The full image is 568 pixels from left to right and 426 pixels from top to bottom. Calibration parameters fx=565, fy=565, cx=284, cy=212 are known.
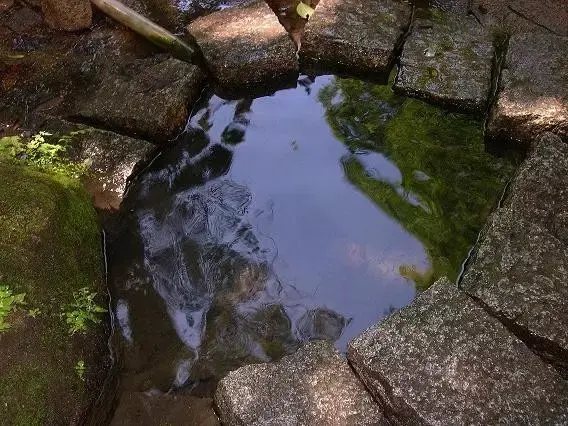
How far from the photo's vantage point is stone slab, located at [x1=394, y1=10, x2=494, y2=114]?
171 inches

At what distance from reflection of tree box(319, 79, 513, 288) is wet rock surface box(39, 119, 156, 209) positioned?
1.52 metres

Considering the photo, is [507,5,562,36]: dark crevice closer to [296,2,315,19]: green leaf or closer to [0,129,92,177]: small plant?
[296,2,315,19]: green leaf

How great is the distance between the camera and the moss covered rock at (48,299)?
2748 mm

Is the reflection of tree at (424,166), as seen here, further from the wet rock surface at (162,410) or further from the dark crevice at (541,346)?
the wet rock surface at (162,410)

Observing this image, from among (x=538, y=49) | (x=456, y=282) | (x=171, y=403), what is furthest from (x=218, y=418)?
(x=538, y=49)

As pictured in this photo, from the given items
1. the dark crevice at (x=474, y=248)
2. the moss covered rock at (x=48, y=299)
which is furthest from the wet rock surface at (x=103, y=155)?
the dark crevice at (x=474, y=248)

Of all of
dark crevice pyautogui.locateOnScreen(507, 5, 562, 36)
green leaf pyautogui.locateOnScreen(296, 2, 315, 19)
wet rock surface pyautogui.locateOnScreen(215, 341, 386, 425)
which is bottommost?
wet rock surface pyautogui.locateOnScreen(215, 341, 386, 425)

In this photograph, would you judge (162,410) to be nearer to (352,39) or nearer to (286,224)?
(286,224)

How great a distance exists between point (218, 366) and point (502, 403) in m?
1.47

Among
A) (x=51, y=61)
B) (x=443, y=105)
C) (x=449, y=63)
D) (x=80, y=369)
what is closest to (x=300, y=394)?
(x=80, y=369)

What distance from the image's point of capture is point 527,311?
115 inches

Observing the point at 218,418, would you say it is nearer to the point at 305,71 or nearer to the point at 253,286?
the point at 253,286

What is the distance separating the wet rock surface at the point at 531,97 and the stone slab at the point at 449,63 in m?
0.19

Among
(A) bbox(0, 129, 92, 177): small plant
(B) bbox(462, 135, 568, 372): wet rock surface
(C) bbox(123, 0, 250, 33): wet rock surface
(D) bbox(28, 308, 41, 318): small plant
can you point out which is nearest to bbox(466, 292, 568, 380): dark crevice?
(B) bbox(462, 135, 568, 372): wet rock surface
